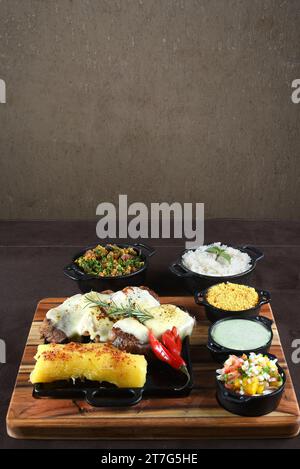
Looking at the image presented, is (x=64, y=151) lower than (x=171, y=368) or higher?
higher

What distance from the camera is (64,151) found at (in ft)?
13.0

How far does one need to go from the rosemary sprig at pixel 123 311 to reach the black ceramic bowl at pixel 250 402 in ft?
1.31

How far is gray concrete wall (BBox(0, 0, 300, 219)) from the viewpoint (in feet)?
11.9

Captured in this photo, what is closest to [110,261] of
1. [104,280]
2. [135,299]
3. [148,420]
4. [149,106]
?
[104,280]

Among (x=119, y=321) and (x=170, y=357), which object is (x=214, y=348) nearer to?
(x=170, y=357)

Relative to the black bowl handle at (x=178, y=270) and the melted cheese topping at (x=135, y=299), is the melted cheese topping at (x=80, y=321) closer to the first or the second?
the melted cheese topping at (x=135, y=299)

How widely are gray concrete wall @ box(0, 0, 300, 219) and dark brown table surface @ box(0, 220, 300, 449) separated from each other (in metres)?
0.51

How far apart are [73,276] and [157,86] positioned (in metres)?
1.64

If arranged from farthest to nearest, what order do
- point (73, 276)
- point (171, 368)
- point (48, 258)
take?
point (48, 258) < point (73, 276) < point (171, 368)

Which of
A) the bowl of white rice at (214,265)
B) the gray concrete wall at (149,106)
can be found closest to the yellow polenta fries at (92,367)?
the bowl of white rice at (214,265)

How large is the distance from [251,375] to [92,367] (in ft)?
1.56

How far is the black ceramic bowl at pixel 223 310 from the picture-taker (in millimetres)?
2266

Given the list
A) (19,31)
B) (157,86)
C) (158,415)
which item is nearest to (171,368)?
(158,415)

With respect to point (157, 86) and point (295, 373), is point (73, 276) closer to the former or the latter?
point (295, 373)
